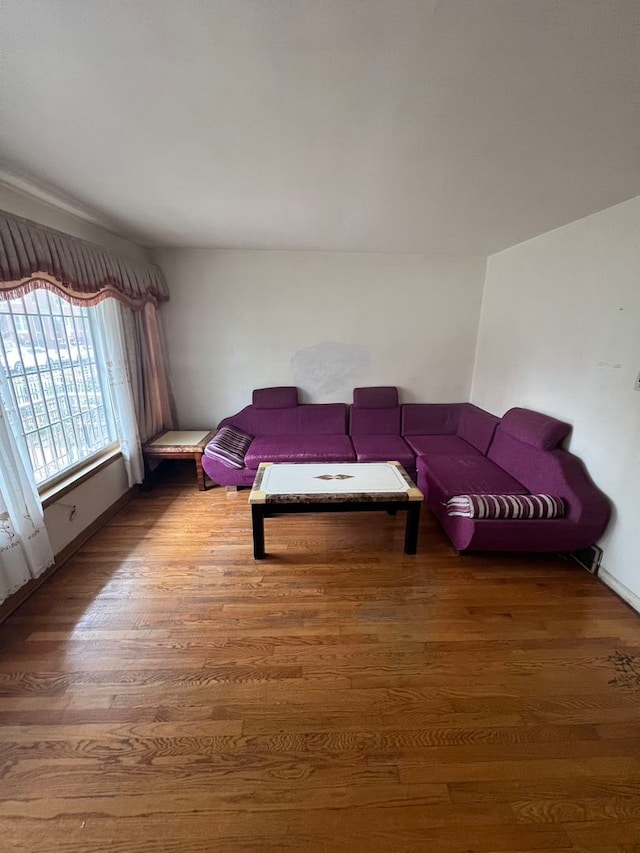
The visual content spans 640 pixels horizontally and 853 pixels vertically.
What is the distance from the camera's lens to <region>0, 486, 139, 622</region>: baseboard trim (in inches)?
70.6

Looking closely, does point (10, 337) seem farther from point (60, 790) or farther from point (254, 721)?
point (254, 721)

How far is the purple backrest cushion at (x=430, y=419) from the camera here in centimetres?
368

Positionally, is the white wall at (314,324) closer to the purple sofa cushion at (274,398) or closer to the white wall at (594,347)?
the purple sofa cushion at (274,398)

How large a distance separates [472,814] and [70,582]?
7.35 ft

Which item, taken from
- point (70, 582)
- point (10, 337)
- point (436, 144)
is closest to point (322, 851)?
point (70, 582)

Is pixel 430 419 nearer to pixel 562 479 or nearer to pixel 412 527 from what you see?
pixel 562 479

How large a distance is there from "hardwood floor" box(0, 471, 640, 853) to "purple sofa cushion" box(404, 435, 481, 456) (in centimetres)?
113

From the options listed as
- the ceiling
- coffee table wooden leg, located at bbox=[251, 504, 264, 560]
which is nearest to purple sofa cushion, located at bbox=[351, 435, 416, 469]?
coffee table wooden leg, located at bbox=[251, 504, 264, 560]

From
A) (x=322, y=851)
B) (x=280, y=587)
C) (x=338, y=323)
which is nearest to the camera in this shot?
(x=322, y=851)

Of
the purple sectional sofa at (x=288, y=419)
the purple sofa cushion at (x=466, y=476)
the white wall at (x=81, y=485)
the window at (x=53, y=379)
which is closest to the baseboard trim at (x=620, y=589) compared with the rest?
the purple sofa cushion at (x=466, y=476)

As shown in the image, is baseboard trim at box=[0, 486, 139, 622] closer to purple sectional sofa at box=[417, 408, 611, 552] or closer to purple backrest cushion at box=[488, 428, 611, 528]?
purple sectional sofa at box=[417, 408, 611, 552]

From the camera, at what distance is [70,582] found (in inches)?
79.4

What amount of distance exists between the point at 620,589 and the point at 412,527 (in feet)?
3.93

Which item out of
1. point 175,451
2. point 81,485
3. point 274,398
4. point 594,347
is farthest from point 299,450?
point 594,347
